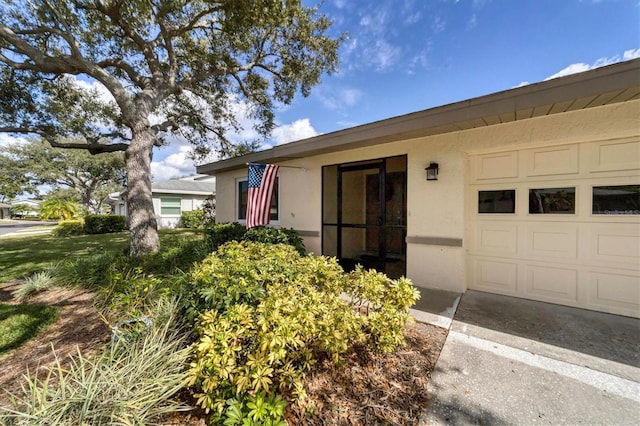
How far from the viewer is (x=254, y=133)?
10.5 m

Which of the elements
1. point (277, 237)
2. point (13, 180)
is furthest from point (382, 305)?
point (13, 180)

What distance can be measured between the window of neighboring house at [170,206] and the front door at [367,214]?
57.0ft

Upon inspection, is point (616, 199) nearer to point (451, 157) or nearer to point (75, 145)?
point (451, 157)

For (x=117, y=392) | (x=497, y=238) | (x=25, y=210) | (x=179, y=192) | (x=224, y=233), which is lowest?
(x=117, y=392)

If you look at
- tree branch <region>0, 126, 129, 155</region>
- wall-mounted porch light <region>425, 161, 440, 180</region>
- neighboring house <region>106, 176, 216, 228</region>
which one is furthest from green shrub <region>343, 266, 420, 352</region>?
neighboring house <region>106, 176, 216, 228</region>

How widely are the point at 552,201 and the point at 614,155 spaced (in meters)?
0.91

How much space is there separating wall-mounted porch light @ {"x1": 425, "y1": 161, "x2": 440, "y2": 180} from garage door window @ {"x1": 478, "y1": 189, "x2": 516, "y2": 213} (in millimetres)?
894

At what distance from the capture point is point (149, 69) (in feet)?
27.5

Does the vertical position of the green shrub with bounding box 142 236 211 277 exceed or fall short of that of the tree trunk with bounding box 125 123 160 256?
it falls short

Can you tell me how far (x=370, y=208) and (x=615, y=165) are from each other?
3.90 meters

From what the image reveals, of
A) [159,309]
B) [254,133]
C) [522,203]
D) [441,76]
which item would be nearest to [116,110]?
[254,133]

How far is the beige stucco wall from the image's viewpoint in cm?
354

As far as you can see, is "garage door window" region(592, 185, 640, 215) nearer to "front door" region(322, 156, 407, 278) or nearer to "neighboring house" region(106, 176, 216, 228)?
"front door" region(322, 156, 407, 278)

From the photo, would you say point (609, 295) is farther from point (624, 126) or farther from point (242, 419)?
point (242, 419)
